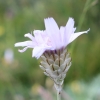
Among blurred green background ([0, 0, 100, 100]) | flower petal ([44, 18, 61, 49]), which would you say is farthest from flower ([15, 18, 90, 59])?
blurred green background ([0, 0, 100, 100])

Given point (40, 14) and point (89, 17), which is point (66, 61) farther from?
point (40, 14)

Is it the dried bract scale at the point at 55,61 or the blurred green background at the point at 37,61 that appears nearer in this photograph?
the dried bract scale at the point at 55,61

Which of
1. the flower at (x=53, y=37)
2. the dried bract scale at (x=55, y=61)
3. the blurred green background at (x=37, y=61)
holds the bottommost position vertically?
the dried bract scale at (x=55, y=61)

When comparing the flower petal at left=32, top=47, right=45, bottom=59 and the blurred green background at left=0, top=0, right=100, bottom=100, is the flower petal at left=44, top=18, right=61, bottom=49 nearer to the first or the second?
the flower petal at left=32, top=47, right=45, bottom=59

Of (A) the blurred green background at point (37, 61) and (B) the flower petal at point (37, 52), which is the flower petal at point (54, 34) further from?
(A) the blurred green background at point (37, 61)

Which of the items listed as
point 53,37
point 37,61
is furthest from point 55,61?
point 37,61

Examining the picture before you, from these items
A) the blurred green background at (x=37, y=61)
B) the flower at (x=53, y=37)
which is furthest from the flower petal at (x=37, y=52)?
the blurred green background at (x=37, y=61)

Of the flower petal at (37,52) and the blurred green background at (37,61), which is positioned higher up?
the blurred green background at (37,61)

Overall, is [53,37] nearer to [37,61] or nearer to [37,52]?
[37,52]

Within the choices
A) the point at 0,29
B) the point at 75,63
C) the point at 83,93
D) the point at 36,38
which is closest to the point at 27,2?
the point at 0,29
